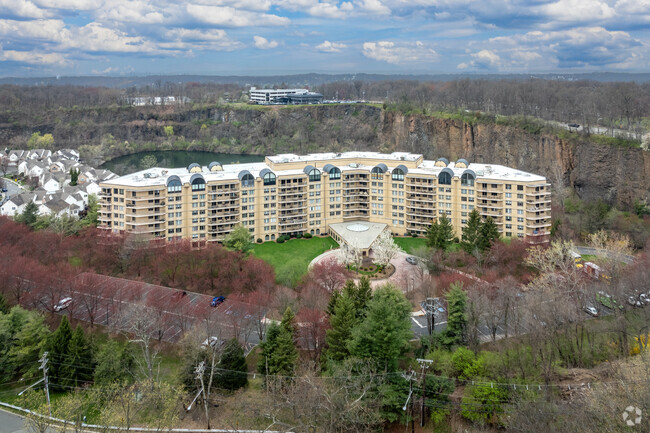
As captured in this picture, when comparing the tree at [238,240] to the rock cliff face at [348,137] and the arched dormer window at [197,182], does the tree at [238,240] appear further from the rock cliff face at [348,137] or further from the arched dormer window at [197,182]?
the rock cliff face at [348,137]

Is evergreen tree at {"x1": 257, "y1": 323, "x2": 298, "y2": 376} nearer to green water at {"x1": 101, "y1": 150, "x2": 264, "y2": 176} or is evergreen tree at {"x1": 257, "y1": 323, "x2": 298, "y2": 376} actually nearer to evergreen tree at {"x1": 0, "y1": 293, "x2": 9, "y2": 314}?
evergreen tree at {"x1": 0, "y1": 293, "x2": 9, "y2": 314}

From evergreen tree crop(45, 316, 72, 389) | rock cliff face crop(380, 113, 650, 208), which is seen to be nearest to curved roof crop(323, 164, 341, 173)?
rock cliff face crop(380, 113, 650, 208)

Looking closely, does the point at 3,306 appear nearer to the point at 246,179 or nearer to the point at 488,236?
the point at 246,179

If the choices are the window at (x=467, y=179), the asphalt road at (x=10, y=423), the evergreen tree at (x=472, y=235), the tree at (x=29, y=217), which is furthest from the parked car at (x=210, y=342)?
the window at (x=467, y=179)

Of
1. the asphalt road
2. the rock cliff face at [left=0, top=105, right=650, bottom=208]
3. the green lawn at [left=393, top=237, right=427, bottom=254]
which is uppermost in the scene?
the rock cliff face at [left=0, top=105, right=650, bottom=208]

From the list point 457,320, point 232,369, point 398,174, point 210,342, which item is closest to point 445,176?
point 398,174

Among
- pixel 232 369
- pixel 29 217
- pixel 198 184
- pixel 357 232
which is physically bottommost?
pixel 232 369
